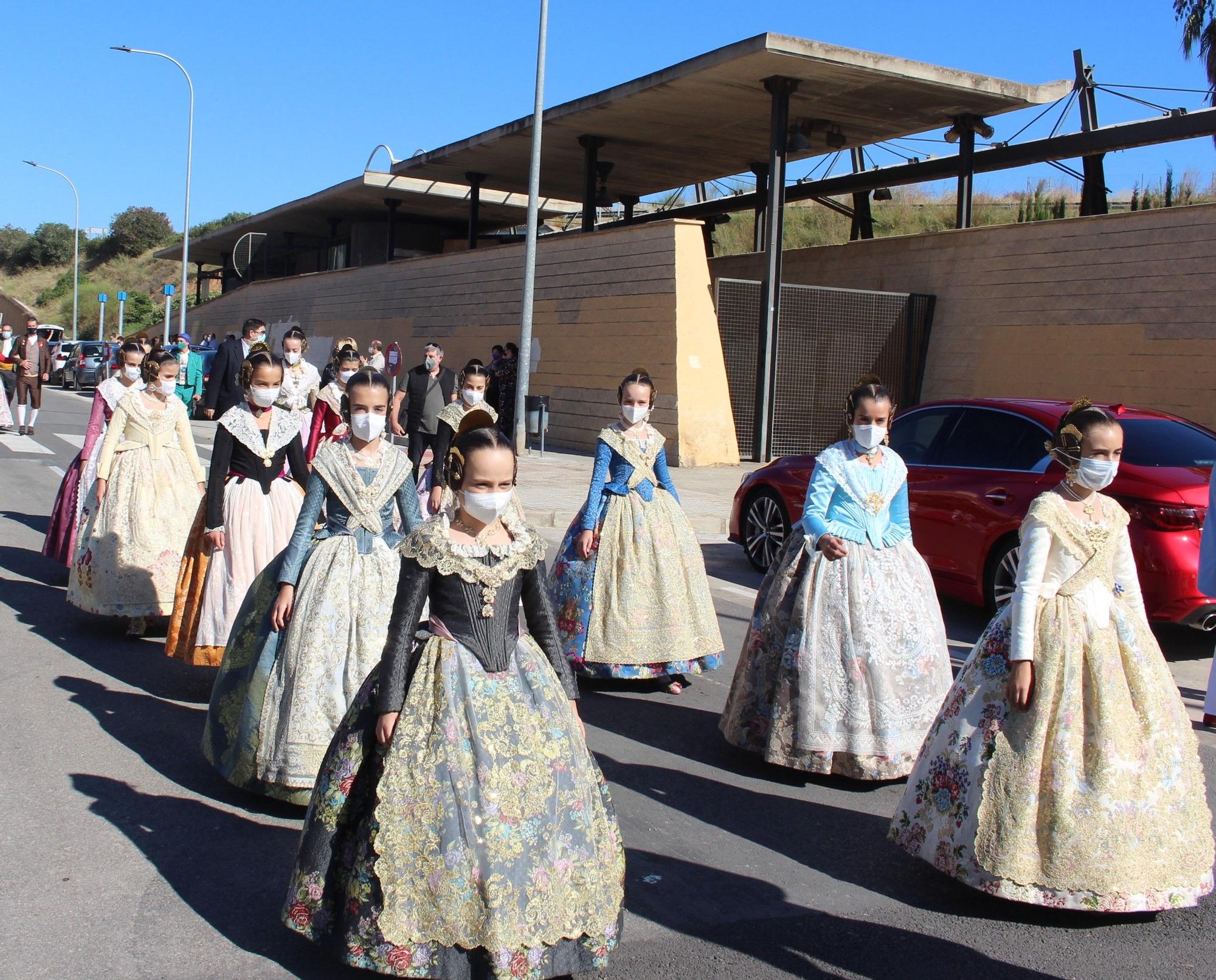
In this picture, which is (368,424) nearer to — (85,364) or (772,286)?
(772,286)

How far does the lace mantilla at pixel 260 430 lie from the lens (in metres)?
6.48

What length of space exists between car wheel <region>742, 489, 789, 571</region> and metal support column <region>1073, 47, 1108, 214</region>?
529 inches

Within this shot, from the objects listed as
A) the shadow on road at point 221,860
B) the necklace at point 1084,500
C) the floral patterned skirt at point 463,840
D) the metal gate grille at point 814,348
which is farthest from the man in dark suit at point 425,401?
the metal gate grille at point 814,348

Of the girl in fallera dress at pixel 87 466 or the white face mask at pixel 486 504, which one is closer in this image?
the white face mask at pixel 486 504

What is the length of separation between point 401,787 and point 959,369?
18.6 meters

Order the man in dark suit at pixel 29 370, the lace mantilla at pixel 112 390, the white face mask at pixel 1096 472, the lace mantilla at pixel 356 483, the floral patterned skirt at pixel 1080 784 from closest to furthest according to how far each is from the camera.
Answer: the floral patterned skirt at pixel 1080 784, the white face mask at pixel 1096 472, the lace mantilla at pixel 356 483, the lace mantilla at pixel 112 390, the man in dark suit at pixel 29 370

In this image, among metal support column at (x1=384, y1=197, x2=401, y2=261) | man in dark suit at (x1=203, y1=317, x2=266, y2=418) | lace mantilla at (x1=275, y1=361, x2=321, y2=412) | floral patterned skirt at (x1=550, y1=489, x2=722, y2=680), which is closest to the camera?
floral patterned skirt at (x1=550, y1=489, x2=722, y2=680)

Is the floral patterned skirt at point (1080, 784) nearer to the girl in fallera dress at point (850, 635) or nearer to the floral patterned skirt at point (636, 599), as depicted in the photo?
the girl in fallera dress at point (850, 635)

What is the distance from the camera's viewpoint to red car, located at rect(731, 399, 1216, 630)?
7.75 m

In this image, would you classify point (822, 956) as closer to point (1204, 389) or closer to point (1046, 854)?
point (1046, 854)

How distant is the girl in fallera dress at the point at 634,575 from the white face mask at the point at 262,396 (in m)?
1.82

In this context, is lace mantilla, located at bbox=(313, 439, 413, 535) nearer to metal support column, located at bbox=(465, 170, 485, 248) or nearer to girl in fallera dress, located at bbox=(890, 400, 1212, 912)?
girl in fallera dress, located at bbox=(890, 400, 1212, 912)

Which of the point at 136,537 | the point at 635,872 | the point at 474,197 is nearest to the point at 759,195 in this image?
the point at 474,197

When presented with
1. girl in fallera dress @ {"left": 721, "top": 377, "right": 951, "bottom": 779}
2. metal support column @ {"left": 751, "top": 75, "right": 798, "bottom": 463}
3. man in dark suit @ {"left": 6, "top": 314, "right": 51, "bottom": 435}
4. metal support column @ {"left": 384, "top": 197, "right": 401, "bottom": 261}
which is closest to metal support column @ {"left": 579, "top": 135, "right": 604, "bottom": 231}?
metal support column @ {"left": 751, "top": 75, "right": 798, "bottom": 463}
